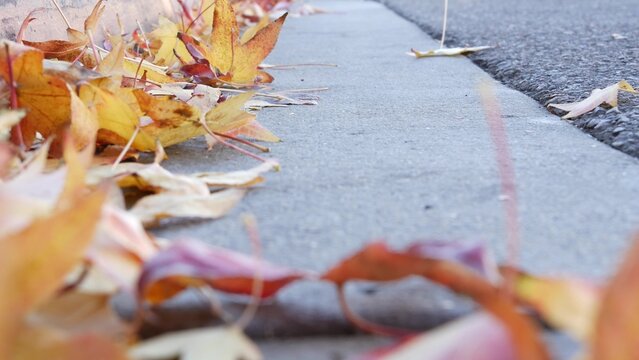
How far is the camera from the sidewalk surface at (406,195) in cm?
58

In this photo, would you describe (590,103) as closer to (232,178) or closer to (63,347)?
(232,178)

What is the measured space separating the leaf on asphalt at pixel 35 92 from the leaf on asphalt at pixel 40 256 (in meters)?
A: 0.40

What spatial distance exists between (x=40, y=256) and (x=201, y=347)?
10 cm

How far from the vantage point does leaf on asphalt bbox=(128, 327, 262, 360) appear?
0.46 m

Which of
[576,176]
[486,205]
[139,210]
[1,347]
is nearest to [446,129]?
[576,176]

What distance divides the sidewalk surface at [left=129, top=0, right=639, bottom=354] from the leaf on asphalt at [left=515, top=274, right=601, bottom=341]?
13 centimetres

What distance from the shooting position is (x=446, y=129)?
4.09 feet

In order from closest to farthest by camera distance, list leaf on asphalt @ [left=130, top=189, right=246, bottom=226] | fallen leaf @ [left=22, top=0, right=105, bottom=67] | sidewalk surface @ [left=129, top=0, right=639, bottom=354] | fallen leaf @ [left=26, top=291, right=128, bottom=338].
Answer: fallen leaf @ [left=26, top=291, right=128, bottom=338] < sidewalk surface @ [left=129, top=0, right=639, bottom=354] < leaf on asphalt @ [left=130, top=189, right=246, bottom=226] < fallen leaf @ [left=22, top=0, right=105, bottom=67]

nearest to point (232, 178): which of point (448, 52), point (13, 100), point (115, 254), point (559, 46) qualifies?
point (13, 100)

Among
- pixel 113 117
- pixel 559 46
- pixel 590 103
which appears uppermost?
pixel 113 117

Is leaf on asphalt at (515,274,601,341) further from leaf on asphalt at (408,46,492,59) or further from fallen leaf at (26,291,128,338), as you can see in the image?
leaf on asphalt at (408,46,492,59)

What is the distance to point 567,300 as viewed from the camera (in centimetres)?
43

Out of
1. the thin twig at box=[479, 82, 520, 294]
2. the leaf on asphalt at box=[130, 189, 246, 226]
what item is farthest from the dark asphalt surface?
the leaf on asphalt at box=[130, 189, 246, 226]

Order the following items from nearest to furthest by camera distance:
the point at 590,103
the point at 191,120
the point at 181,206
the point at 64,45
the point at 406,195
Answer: the point at 181,206
the point at 406,195
the point at 191,120
the point at 64,45
the point at 590,103
